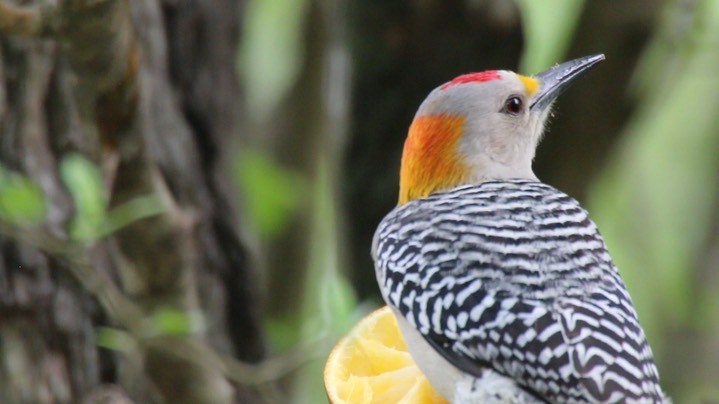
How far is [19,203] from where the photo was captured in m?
3.04

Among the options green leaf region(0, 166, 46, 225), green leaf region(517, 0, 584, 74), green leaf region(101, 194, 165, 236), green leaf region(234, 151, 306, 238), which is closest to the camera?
green leaf region(0, 166, 46, 225)

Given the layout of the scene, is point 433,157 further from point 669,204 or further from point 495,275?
point 669,204

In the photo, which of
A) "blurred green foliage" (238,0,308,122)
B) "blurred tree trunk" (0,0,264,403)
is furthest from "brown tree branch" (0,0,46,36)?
"blurred green foliage" (238,0,308,122)

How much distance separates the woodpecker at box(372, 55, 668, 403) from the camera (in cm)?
295

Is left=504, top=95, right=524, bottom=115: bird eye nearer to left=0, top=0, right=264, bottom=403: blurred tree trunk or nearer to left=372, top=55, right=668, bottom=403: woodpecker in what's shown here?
left=372, top=55, right=668, bottom=403: woodpecker

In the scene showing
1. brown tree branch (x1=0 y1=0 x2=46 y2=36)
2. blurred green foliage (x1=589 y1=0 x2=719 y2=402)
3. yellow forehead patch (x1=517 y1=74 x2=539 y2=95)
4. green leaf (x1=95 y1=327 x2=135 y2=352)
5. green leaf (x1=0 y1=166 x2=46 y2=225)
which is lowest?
blurred green foliage (x1=589 y1=0 x2=719 y2=402)

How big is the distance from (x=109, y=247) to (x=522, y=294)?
1394mm

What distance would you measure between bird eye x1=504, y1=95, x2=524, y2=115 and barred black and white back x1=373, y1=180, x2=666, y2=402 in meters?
0.51

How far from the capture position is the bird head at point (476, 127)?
3.91m

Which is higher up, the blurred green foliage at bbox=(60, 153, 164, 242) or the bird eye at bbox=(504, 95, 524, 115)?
the bird eye at bbox=(504, 95, 524, 115)

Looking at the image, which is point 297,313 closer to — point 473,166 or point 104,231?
point 473,166

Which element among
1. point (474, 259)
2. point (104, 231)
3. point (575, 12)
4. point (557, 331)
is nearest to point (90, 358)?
point (104, 231)

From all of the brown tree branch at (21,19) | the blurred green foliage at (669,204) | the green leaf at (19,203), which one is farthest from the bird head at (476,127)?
the brown tree branch at (21,19)

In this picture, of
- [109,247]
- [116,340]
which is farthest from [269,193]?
[116,340]
